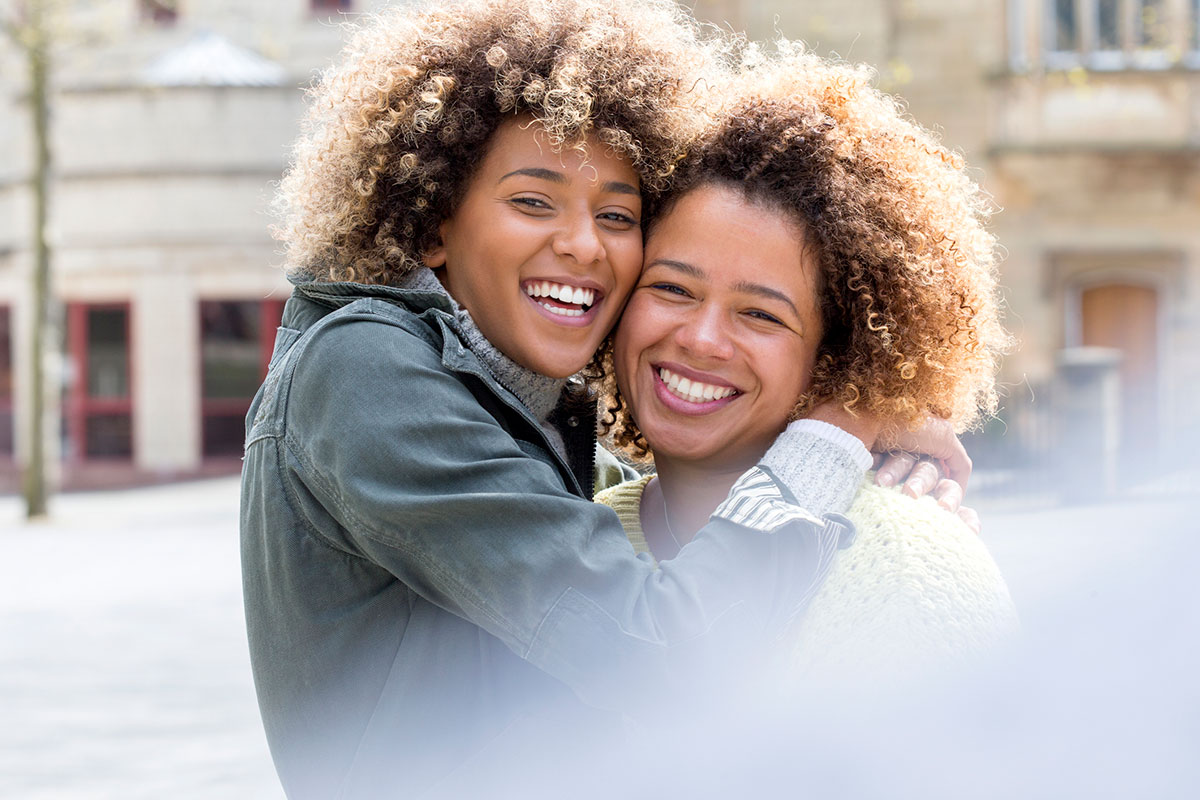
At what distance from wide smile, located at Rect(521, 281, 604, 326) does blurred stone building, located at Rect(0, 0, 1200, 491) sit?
12.4 meters

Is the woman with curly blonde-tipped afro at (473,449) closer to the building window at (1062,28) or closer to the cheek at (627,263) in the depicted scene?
the cheek at (627,263)

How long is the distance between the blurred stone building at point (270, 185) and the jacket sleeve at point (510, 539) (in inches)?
504

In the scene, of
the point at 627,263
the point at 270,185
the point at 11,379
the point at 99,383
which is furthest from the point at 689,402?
the point at 11,379

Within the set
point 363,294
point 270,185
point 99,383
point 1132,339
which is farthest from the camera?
point 99,383

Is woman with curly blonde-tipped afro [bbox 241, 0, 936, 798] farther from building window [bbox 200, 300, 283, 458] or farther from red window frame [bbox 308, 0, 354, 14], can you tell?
red window frame [bbox 308, 0, 354, 14]

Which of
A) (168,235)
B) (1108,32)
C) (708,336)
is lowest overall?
(708,336)

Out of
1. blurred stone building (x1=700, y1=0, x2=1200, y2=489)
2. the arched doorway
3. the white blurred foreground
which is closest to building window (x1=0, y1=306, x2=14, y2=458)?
the white blurred foreground

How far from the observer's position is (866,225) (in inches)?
90.0

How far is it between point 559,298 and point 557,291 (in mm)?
14

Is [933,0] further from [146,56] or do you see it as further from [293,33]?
[146,56]

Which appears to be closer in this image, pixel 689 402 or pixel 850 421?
pixel 850 421

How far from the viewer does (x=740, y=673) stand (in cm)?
185

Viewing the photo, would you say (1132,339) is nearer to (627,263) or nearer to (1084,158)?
(1084,158)

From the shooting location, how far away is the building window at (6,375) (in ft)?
70.1
